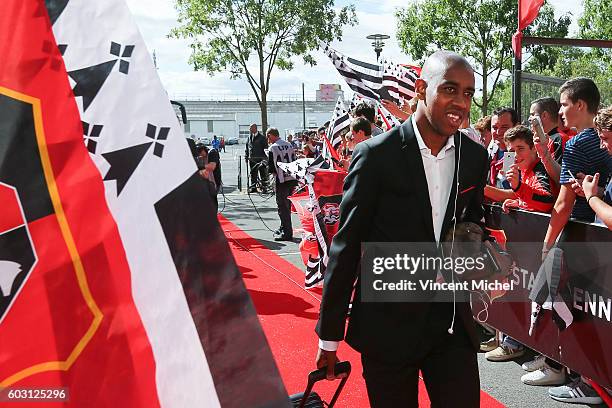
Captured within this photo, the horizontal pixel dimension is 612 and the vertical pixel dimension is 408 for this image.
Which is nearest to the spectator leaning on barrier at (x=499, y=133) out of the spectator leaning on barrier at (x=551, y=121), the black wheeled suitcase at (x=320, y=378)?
the spectator leaning on barrier at (x=551, y=121)

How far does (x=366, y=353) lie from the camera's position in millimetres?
2393

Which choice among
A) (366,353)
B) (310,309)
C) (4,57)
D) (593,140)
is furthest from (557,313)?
(4,57)

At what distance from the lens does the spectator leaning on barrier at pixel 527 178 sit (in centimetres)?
439

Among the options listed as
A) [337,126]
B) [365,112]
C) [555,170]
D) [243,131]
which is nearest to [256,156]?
[337,126]

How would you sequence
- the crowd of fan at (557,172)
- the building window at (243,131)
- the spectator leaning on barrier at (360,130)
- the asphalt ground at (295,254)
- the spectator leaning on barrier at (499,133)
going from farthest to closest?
the building window at (243,131)
the spectator leaning on barrier at (499,133)
the spectator leaning on barrier at (360,130)
the asphalt ground at (295,254)
the crowd of fan at (557,172)

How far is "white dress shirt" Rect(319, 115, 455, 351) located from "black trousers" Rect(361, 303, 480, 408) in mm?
227

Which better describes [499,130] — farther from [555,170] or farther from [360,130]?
[555,170]

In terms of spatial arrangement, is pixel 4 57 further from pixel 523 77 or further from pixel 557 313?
pixel 523 77

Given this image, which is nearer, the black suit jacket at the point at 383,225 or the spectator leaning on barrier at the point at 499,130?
the black suit jacket at the point at 383,225

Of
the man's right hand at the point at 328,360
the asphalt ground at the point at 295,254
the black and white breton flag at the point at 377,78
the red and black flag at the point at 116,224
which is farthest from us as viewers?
the black and white breton flag at the point at 377,78

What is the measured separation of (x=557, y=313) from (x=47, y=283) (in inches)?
140

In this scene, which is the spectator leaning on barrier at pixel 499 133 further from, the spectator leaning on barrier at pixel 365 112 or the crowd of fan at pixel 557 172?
the spectator leaning on barrier at pixel 365 112

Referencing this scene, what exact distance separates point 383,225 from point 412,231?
0.35 ft

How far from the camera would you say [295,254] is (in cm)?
A: 937
